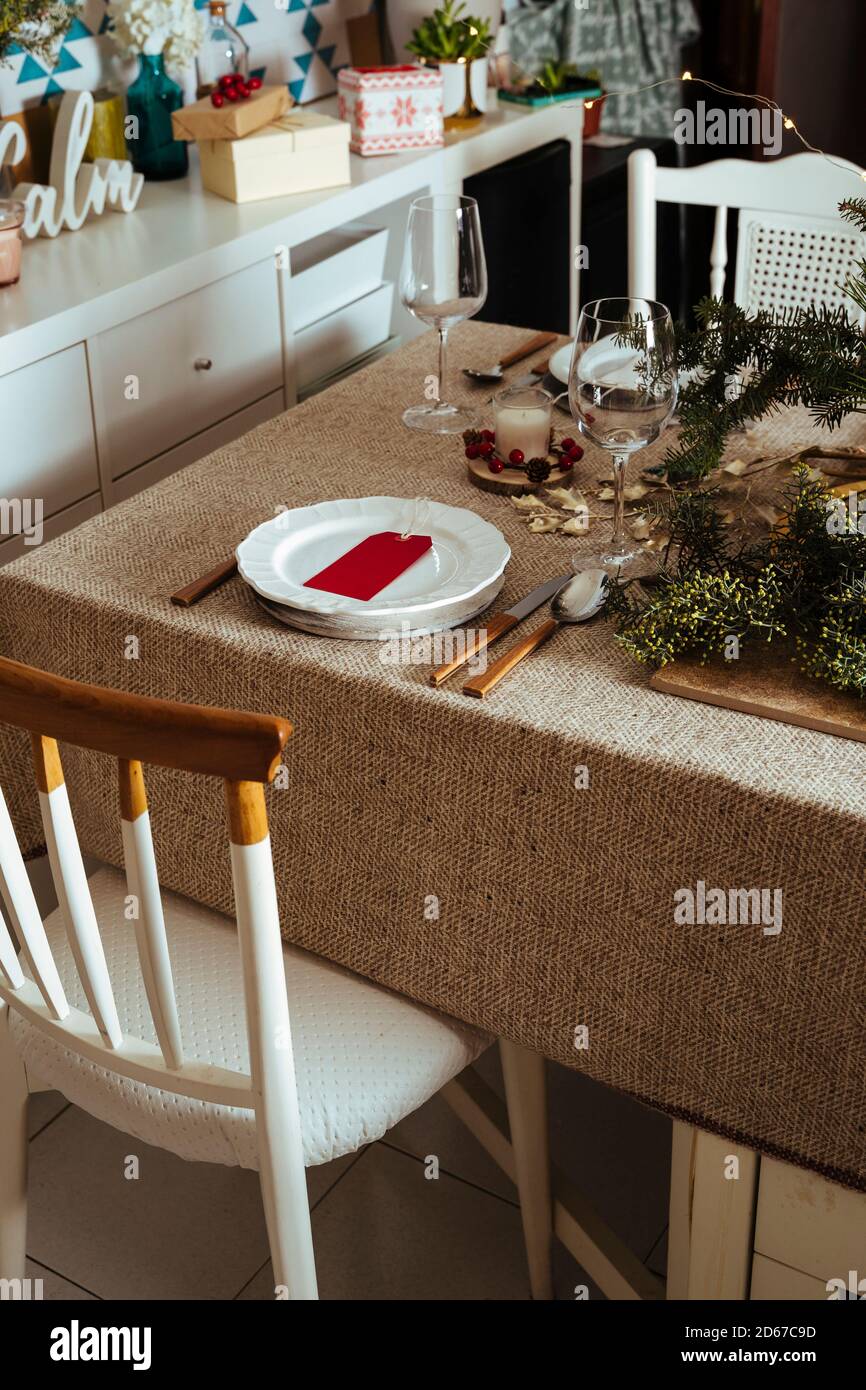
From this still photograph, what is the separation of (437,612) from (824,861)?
0.37 m

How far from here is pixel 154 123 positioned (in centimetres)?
222

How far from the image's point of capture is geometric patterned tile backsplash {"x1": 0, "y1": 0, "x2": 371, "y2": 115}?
6.93 feet

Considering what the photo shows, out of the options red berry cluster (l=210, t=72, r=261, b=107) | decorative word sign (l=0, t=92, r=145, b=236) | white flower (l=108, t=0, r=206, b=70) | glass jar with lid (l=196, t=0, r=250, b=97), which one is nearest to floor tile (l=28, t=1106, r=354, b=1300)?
decorative word sign (l=0, t=92, r=145, b=236)

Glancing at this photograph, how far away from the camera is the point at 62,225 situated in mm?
2023

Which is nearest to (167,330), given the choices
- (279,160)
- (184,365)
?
(184,365)

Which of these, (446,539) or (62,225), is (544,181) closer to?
(62,225)

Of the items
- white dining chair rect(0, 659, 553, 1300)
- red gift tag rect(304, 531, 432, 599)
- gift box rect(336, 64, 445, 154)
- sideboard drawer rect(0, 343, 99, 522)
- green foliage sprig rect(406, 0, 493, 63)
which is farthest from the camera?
green foliage sprig rect(406, 0, 493, 63)

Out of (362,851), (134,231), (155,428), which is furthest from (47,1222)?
(134,231)

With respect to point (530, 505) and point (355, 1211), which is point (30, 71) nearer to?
point (530, 505)

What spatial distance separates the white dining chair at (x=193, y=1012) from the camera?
2.66 ft

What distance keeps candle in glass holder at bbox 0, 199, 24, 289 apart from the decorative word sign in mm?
161

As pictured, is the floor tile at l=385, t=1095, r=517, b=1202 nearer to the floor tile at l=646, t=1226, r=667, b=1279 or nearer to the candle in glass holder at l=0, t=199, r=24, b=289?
the floor tile at l=646, t=1226, r=667, b=1279

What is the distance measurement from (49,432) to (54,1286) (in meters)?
1.03

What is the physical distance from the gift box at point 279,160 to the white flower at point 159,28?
165 millimetres
